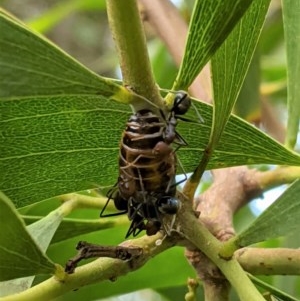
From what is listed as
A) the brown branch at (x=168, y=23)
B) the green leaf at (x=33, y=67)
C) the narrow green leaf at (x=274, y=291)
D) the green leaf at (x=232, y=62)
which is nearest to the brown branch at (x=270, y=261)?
the narrow green leaf at (x=274, y=291)

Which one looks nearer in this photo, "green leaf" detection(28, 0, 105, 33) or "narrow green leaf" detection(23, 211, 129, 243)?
"narrow green leaf" detection(23, 211, 129, 243)

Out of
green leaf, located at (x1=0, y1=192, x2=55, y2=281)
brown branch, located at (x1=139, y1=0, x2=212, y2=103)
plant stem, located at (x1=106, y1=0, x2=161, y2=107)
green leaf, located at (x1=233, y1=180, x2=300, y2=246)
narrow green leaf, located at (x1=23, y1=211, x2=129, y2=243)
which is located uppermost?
plant stem, located at (x1=106, y1=0, x2=161, y2=107)

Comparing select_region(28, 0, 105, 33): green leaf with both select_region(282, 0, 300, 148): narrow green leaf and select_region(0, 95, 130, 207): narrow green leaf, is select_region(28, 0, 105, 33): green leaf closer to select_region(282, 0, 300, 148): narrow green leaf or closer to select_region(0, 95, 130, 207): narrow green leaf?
select_region(282, 0, 300, 148): narrow green leaf

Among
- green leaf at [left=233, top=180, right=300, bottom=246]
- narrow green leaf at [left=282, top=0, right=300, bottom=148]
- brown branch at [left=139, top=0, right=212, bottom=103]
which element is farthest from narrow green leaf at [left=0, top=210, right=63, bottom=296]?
brown branch at [left=139, top=0, right=212, bottom=103]

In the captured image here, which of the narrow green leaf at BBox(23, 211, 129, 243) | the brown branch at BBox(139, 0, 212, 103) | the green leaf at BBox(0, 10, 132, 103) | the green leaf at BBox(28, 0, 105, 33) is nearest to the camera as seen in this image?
the green leaf at BBox(0, 10, 132, 103)

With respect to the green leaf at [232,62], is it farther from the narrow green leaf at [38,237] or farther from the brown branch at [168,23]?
the brown branch at [168,23]

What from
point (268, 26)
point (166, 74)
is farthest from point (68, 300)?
point (268, 26)

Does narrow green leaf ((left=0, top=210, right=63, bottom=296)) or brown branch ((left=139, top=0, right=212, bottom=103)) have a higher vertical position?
brown branch ((left=139, top=0, right=212, bottom=103))
